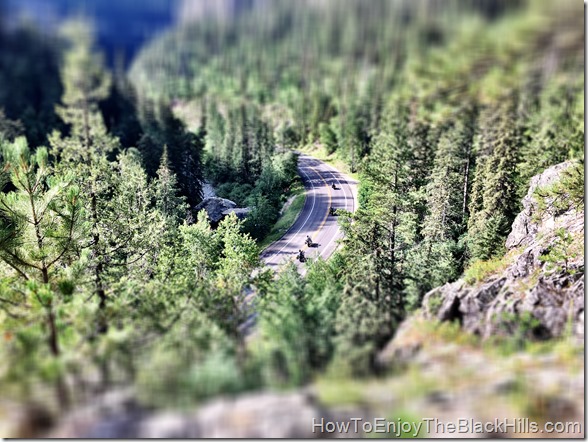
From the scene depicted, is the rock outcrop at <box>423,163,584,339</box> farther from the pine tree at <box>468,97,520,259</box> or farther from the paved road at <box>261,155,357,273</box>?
the paved road at <box>261,155,357,273</box>

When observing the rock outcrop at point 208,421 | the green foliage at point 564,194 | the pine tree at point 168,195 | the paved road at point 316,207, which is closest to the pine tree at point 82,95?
the pine tree at point 168,195

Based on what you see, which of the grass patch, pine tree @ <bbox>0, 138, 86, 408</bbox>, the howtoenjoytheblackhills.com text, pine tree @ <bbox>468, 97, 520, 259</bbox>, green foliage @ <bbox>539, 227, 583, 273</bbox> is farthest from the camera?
the grass patch

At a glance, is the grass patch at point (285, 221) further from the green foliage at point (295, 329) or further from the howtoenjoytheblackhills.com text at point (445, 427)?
the howtoenjoytheblackhills.com text at point (445, 427)

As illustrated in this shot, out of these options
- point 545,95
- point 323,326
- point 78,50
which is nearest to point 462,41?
point 545,95

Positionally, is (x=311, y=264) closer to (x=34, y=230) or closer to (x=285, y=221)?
(x=285, y=221)

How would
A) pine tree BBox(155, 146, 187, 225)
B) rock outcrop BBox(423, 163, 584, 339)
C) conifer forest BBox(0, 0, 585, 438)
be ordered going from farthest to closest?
pine tree BBox(155, 146, 187, 225) < rock outcrop BBox(423, 163, 584, 339) < conifer forest BBox(0, 0, 585, 438)

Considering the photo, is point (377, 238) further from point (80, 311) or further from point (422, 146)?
point (80, 311)

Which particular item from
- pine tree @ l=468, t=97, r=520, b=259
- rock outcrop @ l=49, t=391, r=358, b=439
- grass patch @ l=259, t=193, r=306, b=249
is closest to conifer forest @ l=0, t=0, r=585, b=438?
rock outcrop @ l=49, t=391, r=358, b=439
